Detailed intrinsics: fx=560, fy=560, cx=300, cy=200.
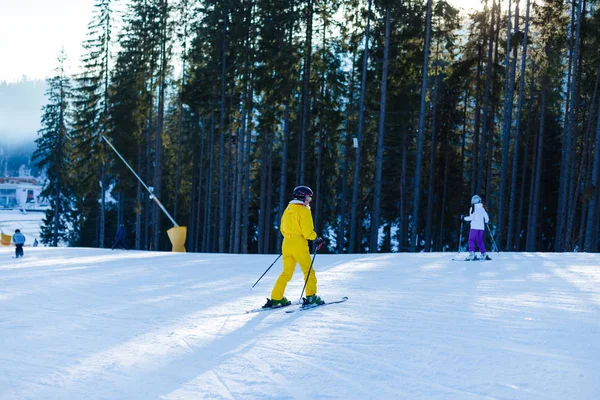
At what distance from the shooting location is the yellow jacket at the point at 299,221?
311 inches

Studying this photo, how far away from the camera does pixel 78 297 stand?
31.7 ft

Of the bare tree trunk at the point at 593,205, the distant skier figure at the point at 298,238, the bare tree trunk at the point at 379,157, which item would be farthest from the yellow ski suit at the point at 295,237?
the bare tree trunk at the point at 593,205

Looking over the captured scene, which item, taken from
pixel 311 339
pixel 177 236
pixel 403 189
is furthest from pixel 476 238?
pixel 403 189

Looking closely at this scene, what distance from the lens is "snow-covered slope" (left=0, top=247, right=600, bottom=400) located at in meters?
4.75

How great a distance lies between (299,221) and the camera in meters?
7.93

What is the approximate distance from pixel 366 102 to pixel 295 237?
770 inches

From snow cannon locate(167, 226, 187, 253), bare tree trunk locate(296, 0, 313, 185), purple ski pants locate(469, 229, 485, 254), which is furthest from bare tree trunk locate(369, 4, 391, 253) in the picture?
snow cannon locate(167, 226, 187, 253)

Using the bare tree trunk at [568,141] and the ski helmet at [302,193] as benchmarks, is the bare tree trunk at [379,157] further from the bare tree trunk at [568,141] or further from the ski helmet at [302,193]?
the ski helmet at [302,193]

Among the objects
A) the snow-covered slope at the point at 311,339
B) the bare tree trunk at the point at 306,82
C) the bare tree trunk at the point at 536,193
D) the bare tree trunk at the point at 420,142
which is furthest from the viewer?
the bare tree trunk at the point at 536,193

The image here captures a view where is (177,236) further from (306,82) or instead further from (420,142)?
(420,142)

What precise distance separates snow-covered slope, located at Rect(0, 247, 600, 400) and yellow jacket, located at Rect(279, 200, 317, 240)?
3.77 feet

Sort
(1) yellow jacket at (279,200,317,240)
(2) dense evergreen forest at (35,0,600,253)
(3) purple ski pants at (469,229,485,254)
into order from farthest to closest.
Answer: (2) dense evergreen forest at (35,0,600,253), (3) purple ski pants at (469,229,485,254), (1) yellow jacket at (279,200,317,240)

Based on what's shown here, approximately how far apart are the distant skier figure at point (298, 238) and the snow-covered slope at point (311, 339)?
0.39 m

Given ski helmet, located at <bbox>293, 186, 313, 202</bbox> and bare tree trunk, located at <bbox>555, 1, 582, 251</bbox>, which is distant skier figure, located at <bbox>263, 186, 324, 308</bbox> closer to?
ski helmet, located at <bbox>293, 186, 313, 202</bbox>
